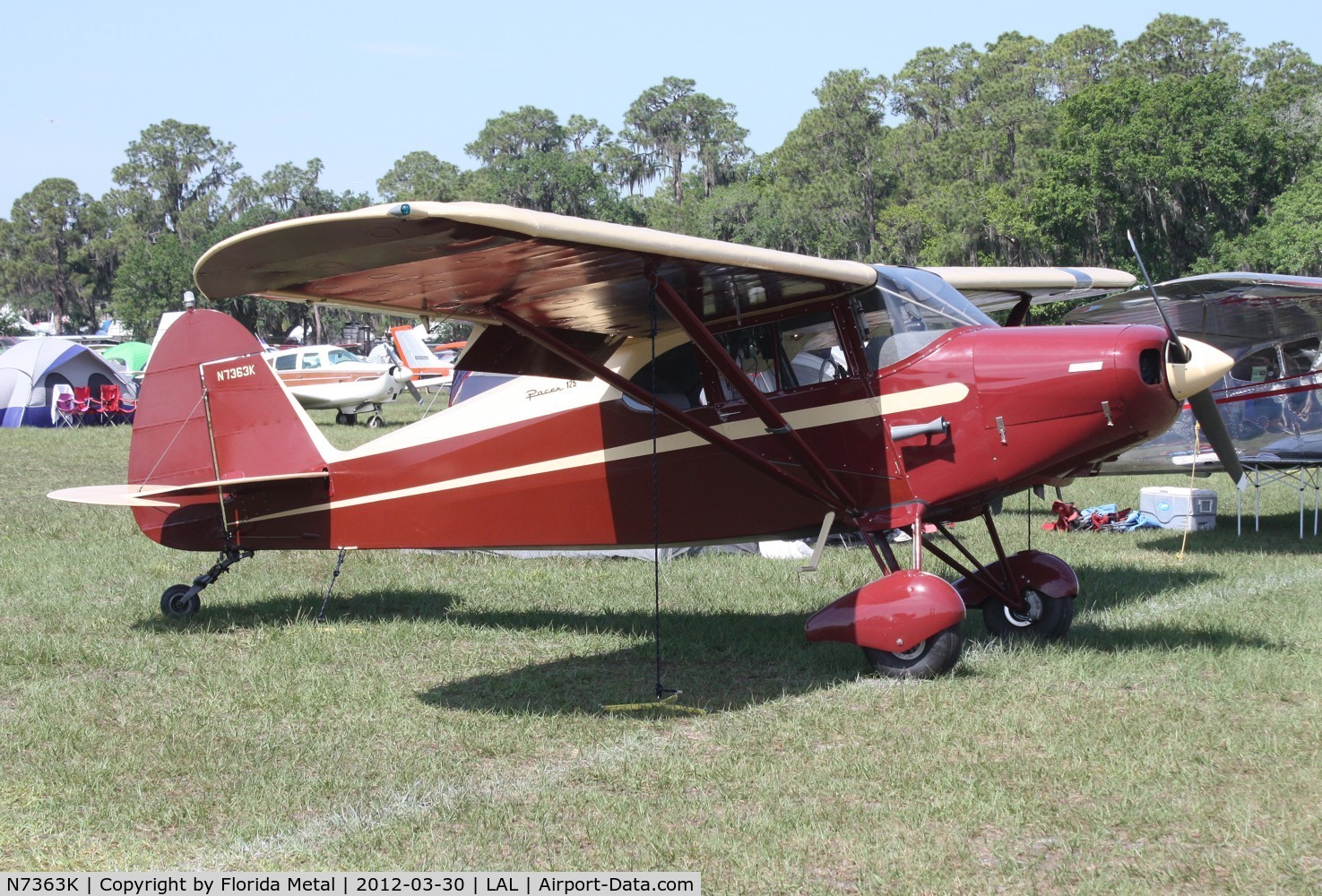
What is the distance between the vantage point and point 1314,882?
385 cm

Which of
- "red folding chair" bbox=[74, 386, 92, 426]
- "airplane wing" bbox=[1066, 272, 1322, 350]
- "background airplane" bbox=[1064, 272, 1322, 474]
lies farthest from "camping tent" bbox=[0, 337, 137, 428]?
"airplane wing" bbox=[1066, 272, 1322, 350]

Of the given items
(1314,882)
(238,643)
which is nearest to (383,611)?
(238,643)

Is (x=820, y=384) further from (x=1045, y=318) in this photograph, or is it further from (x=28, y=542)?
(x=1045, y=318)

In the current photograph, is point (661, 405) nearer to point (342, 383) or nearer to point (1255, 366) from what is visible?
point (1255, 366)

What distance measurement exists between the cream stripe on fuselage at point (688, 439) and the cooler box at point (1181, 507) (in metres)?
6.96

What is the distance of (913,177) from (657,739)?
6936 centimetres

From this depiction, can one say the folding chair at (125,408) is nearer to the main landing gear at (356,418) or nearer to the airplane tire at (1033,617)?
the main landing gear at (356,418)

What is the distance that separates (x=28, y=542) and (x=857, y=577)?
27.7ft

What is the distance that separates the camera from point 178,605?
8531mm

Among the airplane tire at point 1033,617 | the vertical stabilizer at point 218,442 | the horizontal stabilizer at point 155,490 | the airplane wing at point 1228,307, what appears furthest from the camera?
the airplane wing at point 1228,307

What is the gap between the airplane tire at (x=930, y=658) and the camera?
6531 millimetres

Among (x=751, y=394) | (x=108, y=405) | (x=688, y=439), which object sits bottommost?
(x=108, y=405)
